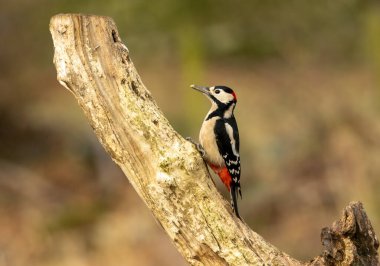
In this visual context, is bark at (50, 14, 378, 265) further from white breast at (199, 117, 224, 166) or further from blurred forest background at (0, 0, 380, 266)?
blurred forest background at (0, 0, 380, 266)

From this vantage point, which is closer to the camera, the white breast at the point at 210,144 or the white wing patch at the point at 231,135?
the white breast at the point at 210,144

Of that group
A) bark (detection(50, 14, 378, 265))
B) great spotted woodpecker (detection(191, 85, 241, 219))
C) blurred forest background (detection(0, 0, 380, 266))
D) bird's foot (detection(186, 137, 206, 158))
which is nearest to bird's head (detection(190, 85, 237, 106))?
great spotted woodpecker (detection(191, 85, 241, 219))

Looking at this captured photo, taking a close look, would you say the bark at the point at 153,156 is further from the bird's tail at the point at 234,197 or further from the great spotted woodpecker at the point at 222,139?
the great spotted woodpecker at the point at 222,139

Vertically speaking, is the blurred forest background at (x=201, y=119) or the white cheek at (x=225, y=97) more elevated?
the blurred forest background at (x=201, y=119)

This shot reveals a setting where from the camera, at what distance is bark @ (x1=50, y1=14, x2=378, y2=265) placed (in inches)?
226

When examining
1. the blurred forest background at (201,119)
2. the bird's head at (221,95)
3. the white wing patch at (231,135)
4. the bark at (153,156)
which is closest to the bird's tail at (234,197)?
the bark at (153,156)

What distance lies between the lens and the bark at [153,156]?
18.8ft

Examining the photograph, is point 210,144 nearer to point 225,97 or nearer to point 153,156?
point 225,97

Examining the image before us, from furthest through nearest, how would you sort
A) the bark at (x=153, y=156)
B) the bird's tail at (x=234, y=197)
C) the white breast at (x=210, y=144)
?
the white breast at (x=210, y=144) → the bird's tail at (x=234, y=197) → the bark at (x=153, y=156)

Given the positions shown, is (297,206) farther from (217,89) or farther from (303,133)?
(217,89)

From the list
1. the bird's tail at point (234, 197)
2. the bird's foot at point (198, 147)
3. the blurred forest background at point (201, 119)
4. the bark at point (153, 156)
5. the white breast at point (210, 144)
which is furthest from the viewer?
the blurred forest background at point (201, 119)

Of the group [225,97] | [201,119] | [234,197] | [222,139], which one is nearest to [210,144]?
[222,139]

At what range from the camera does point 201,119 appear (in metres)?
15.9

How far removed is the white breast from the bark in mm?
1134
